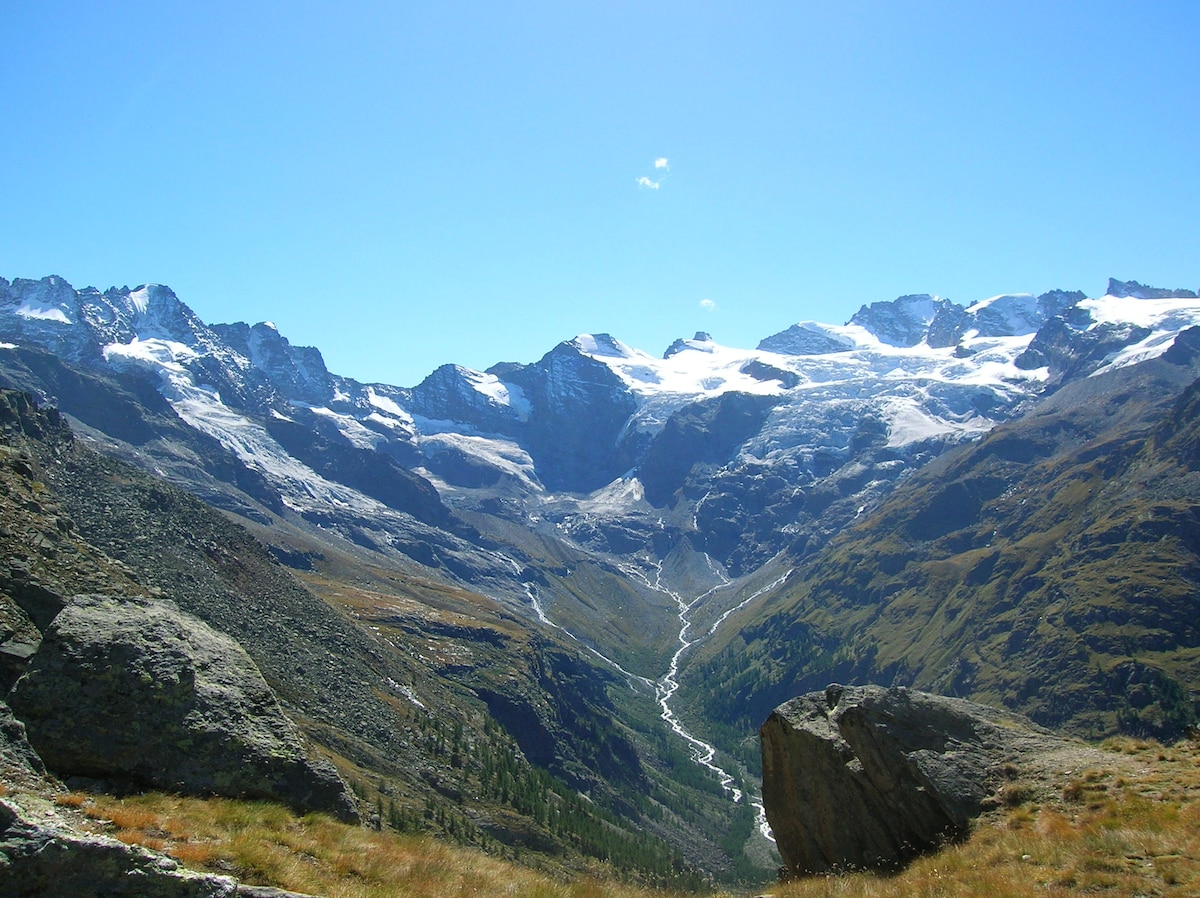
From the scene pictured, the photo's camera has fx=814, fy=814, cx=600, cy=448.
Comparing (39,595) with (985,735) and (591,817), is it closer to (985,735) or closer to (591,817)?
(985,735)

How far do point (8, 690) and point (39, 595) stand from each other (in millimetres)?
4706

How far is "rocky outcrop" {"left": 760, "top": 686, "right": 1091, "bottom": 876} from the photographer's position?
2380 cm

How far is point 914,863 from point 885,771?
3.79m

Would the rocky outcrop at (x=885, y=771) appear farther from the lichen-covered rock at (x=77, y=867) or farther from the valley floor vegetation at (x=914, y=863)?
the lichen-covered rock at (x=77, y=867)

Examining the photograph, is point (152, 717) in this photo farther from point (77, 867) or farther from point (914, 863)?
point (914, 863)

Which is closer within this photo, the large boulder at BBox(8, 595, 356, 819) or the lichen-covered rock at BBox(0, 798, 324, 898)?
the lichen-covered rock at BBox(0, 798, 324, 898)

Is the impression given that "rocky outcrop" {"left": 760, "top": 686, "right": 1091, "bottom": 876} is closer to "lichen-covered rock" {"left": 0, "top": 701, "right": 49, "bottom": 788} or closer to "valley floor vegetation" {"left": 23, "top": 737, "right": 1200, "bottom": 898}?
"valley floor vegetation" {"left": 23, "top": 737, "right": 1200, "bottom": 898}

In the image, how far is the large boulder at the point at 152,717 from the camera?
647 inches

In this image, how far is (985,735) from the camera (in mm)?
25906

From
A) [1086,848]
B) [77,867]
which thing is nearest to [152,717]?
[77,867]

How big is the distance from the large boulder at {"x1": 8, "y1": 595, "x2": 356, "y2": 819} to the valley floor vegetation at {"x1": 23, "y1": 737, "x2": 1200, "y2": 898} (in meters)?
0.93

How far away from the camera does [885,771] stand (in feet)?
83.5

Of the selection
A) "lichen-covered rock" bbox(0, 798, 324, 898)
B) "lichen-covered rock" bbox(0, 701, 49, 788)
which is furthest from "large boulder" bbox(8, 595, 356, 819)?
"lichen-covered rock" bbox(0, 798, 324, 898)

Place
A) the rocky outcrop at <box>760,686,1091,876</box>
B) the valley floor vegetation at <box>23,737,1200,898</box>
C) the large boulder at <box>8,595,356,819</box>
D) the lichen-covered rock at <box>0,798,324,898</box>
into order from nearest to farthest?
1. the lichen-covered rock at <box>0,798,324,898</box>
2. the valley floor vegetation at <box>23,737,1200,898</box>
3. the large boulder at <box>8,595,356,819</box>
4. the rocky outcrop at <box>760,686,1091,876</box>
